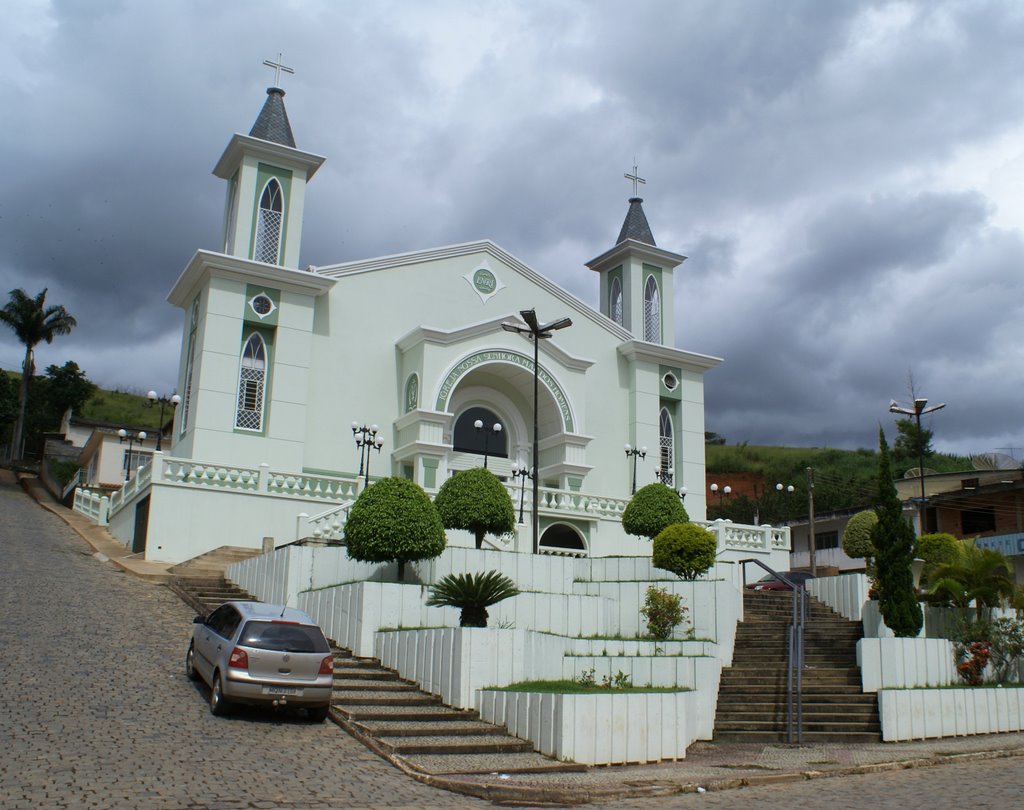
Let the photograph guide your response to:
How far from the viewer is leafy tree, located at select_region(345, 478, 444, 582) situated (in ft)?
55.7

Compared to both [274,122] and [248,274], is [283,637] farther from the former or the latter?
[274,122]

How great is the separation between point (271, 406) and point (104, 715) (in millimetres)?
16433

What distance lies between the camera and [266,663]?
1149 cm

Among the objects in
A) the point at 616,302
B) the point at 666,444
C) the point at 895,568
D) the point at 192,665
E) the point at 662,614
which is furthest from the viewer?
the point at 616,302

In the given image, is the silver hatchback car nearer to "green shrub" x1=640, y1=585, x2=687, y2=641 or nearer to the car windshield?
the car windshield

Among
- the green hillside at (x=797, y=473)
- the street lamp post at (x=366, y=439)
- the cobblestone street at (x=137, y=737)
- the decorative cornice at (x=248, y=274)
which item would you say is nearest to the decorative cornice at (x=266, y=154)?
the decorative cornice at (x=248, y=274)

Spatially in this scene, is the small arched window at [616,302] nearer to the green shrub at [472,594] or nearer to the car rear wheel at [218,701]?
the green shrub at [472,594]

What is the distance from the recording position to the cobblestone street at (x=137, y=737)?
26.9 feet

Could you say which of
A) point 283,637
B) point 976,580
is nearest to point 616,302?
point 976,580

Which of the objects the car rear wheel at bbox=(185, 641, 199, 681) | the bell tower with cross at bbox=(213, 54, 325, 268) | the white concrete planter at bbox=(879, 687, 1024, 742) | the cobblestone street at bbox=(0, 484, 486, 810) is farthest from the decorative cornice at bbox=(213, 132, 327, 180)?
the white concrete planter at bbox=(879, 687, 1024, 742)

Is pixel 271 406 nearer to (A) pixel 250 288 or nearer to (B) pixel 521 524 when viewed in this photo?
(A) pixel 250 288

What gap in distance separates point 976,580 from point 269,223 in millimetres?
20913

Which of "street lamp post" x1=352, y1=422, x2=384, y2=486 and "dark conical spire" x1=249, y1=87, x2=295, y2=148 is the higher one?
"dark conical spire" x1=249, y1=87, x2=295, y2=148

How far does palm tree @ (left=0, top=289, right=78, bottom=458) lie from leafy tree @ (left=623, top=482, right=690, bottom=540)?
49102 millimetres
